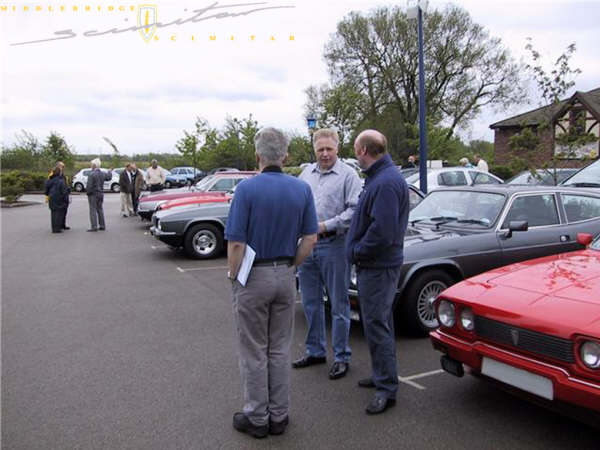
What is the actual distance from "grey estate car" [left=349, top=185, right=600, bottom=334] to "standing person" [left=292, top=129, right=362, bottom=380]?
0.73m

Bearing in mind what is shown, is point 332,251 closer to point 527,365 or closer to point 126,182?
point 527,365

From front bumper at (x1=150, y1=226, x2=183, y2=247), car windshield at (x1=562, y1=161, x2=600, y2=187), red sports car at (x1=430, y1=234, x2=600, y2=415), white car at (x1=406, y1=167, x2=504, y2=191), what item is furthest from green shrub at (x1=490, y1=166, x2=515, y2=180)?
red sports car at (x1=430, y1=234, x2=600, y2=415)

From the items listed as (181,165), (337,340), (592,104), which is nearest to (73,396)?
(337,340)

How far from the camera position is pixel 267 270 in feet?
10.9

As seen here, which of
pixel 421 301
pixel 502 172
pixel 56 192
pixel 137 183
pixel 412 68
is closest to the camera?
pixel 421 301

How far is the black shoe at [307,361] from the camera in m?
4.65

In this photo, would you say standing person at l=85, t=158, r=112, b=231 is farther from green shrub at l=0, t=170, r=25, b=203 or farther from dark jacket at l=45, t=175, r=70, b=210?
green shrub at l=0, t=170, r=25, b=203

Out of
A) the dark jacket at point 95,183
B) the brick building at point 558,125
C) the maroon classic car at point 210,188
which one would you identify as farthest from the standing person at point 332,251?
the dark jacket at point 95,183

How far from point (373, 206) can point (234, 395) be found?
1.82 m

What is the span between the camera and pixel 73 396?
13.4 feet

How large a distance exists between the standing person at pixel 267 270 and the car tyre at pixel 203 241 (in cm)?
694

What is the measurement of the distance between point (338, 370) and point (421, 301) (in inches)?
54.5

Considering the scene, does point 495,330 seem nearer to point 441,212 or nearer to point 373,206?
point 373,206

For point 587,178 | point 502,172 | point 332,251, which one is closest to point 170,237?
point 332,251
